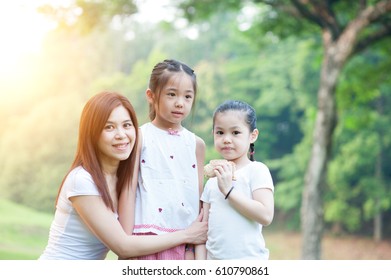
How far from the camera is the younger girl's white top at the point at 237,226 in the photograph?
6.43ft

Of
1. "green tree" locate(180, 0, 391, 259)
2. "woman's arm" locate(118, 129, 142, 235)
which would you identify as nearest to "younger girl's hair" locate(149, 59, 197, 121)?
"woman's arm" locate(118, 129, 142, 235)

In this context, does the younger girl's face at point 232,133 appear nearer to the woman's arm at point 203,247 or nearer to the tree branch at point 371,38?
the woman's arm at point 203,247

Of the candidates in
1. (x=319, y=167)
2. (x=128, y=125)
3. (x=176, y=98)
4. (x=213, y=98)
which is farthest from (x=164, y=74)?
(x=213, y=98)

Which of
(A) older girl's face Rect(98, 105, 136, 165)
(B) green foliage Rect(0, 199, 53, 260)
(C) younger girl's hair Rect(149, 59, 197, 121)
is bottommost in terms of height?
(A) older girl's face Rect(98, 105, 136, 165)

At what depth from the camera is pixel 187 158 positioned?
2.12 metres

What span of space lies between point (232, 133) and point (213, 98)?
14883 millimetres

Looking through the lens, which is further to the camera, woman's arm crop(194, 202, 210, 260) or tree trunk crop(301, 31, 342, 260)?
tree trunk crop(301, 31, 342, 260)

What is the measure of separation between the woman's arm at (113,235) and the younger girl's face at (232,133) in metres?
0.35

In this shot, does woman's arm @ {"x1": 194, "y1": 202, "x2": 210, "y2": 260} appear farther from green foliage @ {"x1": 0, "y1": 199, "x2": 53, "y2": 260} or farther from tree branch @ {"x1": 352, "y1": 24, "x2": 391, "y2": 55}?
green foliage @ {"x1": 0, "y1": 199, "x2": 53, "y2": 260}

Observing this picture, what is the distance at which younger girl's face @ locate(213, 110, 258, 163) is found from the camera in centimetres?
202

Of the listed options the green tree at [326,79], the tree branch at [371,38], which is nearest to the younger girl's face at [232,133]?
the green tree at [326,79]

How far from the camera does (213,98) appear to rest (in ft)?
55.3

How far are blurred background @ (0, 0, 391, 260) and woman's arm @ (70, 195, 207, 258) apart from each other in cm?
678
